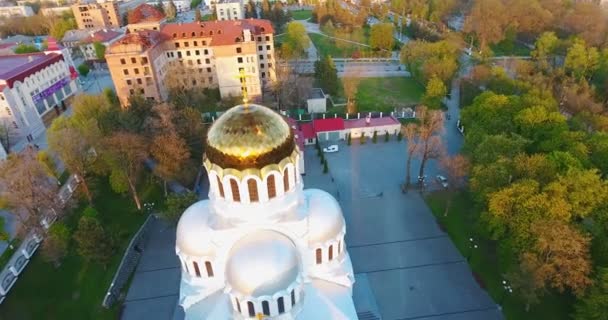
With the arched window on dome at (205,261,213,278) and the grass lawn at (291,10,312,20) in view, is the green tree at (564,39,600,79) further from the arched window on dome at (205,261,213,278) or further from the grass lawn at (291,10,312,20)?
the grass lawn at (291,10,312,20)

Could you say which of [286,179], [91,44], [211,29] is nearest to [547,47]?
[211,29]

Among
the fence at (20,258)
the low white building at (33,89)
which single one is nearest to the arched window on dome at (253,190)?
the fence at (20,258)

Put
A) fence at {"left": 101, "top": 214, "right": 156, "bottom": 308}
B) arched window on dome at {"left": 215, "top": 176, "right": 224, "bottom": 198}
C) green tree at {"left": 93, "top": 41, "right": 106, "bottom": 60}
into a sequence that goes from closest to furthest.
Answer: arched window on dome at {"left": 215, "top": 176, "right": 224, "bottom": 198}
fence at {"left": 101, "top": 214, "right": 156, "bottom": 308}
green tree at {"left": 93, "top": 41, "right": 106, "bottom": 60}

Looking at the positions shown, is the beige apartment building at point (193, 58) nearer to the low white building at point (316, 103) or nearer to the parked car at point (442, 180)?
the low white building at point (316, 103)

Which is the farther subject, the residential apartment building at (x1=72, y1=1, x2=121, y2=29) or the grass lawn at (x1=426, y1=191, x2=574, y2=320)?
the residential apartment building at (x1=72, y1=1, x2=121, y2=29)

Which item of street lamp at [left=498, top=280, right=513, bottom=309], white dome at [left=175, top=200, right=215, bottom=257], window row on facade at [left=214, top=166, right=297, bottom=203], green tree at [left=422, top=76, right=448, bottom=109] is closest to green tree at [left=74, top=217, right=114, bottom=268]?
white dome at [left=175, top=200, right=215, bottom=257]

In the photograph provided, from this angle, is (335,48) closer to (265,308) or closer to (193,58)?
(193,58)
